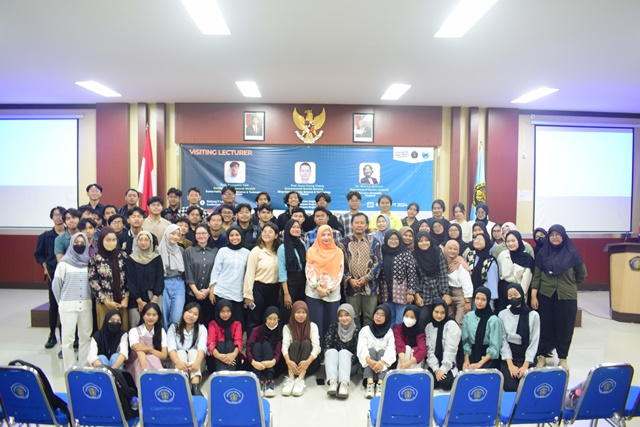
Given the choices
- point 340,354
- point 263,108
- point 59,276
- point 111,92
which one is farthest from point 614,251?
point 111,92

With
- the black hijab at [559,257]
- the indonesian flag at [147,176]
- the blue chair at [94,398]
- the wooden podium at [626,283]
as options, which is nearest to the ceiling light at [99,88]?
the indonesian flag at [147,176]

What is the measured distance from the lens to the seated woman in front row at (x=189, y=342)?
3361 mm

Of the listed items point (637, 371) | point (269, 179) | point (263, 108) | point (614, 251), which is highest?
point (263, 108)

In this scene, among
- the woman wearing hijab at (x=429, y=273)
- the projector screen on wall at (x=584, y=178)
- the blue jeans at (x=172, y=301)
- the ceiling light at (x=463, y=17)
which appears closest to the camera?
the ceiling light at (x=463, y=17)

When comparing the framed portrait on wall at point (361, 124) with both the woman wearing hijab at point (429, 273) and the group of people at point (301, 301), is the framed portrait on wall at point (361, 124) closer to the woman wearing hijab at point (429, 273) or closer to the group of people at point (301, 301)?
the group of people at point (301, 301)

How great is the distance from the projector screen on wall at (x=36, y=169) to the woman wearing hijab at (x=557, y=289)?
7312 millimetres

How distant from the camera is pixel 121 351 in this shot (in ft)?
10.7

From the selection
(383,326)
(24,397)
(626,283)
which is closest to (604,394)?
(383,326)

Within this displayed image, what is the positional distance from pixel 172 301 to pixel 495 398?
2.70m

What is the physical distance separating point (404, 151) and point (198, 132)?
349 cm

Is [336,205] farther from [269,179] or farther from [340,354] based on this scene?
[340,354]

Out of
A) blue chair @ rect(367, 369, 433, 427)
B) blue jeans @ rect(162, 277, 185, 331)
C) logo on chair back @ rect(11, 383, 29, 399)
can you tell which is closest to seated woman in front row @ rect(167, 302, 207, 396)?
blue jeans @ rect(162, 277, 185, 331)

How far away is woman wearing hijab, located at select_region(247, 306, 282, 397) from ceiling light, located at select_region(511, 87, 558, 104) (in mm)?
4906

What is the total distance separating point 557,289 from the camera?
13.4 feet
